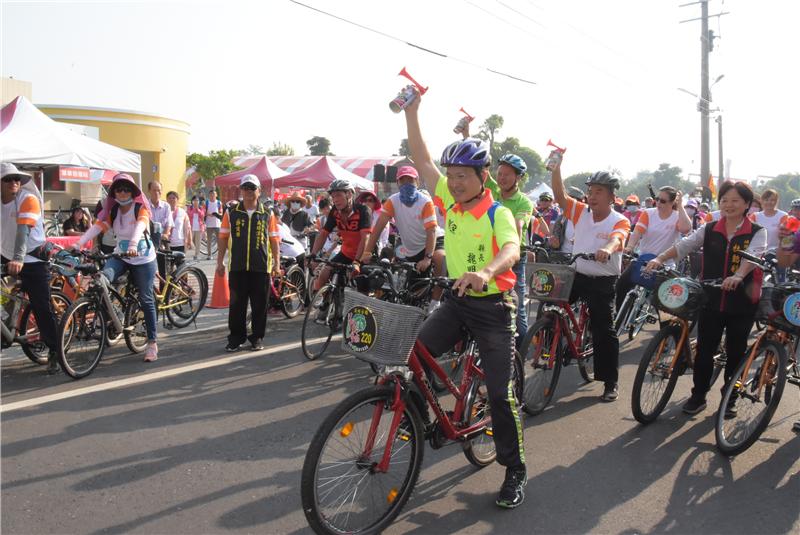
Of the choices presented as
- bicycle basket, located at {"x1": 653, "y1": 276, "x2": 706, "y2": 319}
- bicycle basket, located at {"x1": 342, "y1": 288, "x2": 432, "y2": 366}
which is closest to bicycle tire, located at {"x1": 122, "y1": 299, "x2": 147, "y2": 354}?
bicycle basket, located at {"x1": 342, "y1": 288, "x2": 432, "y2": 366}

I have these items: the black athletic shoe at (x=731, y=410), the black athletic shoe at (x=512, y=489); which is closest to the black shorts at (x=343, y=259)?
the black athletic shoe at (x=512, y=489)

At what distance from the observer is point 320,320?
24.3 ft

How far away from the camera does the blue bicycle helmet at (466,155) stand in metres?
3.50

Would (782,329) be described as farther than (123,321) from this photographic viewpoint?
No

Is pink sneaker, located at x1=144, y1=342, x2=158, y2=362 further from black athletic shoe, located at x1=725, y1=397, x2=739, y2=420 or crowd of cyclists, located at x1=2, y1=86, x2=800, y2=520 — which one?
black athletic shoe, located at x1=725, y1=397, x2=739, y2=420

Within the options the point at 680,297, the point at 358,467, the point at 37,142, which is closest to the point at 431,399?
the point at 358,467

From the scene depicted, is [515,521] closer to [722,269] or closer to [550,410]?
[550,410]

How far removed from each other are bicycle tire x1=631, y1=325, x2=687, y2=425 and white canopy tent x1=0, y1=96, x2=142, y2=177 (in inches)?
412

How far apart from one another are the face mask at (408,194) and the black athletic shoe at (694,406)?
3.48 m

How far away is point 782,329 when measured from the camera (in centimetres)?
473

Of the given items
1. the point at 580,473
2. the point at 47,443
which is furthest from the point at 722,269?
the point at 47,443

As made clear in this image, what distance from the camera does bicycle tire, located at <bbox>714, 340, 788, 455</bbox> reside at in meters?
4.56

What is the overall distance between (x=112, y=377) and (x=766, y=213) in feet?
31.9

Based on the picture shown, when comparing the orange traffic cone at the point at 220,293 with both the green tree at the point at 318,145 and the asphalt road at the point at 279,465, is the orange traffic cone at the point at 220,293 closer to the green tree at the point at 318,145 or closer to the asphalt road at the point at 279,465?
the asphalt road at the point at 279,465
